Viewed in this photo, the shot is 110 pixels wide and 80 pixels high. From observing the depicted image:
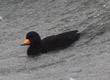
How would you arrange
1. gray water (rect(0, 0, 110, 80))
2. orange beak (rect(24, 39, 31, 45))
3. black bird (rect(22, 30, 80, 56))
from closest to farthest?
gray water (rect(0, 0, 110, 80)) < black bird (rect(22, 30, 80, 56)) < orange beak (rect(24, 39, 31, 45))

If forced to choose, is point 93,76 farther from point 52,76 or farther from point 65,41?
point 65,41

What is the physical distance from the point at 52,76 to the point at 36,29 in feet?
14.9

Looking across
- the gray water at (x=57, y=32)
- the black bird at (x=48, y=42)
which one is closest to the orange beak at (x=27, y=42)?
the black bird at (x=48, y=42)

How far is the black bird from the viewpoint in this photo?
43.2ft

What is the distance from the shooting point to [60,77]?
10273 millimetres

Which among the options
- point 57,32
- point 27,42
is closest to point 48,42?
point 27,42

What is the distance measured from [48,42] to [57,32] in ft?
3.59

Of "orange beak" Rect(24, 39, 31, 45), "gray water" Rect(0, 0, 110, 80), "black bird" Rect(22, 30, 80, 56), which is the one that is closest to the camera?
"gray water" Rect(0, 0, 110, 80)

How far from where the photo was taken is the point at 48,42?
13.2 m

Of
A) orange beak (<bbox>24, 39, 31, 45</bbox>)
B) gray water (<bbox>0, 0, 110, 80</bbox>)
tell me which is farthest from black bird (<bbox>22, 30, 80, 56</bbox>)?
gray water (<bbox>0, 0, 110, 80</bbox>)

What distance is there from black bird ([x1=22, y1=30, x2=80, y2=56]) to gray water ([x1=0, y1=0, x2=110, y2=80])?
0.22 meters

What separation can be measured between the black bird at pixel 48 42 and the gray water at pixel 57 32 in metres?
0.22

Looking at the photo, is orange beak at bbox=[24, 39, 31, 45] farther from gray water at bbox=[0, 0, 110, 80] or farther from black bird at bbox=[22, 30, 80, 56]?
gray water at bbox=[0, 0, 110, 80]

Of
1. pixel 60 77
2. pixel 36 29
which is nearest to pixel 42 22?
pixel 36 29
